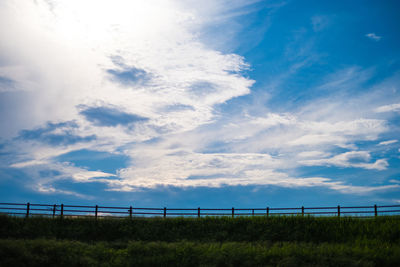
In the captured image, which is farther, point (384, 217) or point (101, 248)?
point (384, 217)

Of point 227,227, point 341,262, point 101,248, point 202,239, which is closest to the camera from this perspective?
point 341,262

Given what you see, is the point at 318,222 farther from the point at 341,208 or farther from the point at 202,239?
the point at 202,239

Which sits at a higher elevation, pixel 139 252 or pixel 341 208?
pixel 341 208

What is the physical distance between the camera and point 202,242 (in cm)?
2370

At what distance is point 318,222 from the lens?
26.2 m

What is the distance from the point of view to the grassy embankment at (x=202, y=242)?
62.0 ft

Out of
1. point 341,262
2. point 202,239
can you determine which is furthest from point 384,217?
point 202,239

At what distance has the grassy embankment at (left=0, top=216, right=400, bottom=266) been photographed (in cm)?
Answer: 1889

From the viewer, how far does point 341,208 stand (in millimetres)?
28609

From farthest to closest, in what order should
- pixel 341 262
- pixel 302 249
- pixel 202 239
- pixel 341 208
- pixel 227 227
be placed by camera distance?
pixel 341 208
pixel 227 227
pixel 202 239
pixel 302 249
pixel 341 262

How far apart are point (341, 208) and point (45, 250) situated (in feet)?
77.0

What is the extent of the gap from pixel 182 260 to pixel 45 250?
26.7 ft

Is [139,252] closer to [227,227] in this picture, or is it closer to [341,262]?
[227,227]

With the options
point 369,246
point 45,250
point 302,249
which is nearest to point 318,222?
point 369,246
